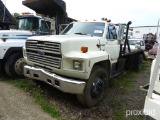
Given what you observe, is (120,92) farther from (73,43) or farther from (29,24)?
(29,24)

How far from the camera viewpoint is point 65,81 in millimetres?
3943

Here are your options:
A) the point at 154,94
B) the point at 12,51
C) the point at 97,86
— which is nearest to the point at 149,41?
the point at 12,51

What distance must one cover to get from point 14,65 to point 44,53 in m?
2.18

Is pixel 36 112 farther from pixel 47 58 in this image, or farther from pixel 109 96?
pixel 109 96

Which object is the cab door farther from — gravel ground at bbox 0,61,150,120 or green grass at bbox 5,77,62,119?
green grass at bbox 5,77,62,119

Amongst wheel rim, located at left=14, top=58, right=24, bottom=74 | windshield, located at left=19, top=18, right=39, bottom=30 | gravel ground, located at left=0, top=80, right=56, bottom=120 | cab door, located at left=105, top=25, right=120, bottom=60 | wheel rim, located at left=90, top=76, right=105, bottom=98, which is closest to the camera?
gravel ground, located at left=0, top=80, right=56, bottom=120

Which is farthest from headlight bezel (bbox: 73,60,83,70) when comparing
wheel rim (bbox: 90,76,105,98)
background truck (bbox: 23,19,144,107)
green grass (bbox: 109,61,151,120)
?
green grass (bbox: 109,61,151,120)

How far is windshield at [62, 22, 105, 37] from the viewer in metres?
5.46

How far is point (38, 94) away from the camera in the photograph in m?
5.02

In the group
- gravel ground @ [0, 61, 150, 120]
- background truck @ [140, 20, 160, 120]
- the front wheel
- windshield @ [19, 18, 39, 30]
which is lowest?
gravel ground @ [0, 61, 150, 120]

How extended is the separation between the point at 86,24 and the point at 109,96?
2.23 m

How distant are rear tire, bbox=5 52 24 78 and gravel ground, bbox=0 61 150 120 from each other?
0.58 metres

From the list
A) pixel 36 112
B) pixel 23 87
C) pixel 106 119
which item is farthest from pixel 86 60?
pixel 23 87

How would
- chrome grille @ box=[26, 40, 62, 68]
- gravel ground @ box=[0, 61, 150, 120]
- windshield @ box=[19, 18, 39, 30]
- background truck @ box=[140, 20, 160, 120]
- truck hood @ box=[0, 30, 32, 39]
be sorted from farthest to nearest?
windshield @ box=[19, 18, 39, 30] < truck hood @ box=[0, 30, 32, 39] < chrome grille @ box=[26, 40, 62, 68] < gravel ground @ box=[0, 61, 150, 120] < background truck @ box=[140, 20, 160, 120]
